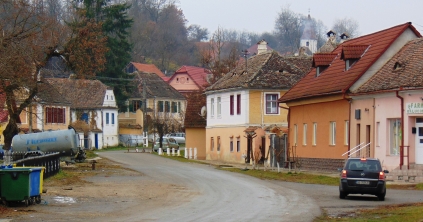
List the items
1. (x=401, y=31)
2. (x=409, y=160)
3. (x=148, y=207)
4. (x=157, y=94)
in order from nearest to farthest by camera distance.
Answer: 1. (x=148, y=207)
2. (x=409, y=160)
3. (x=401, y=31)
4. (x=157, y=94)

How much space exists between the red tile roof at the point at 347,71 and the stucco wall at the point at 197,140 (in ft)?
71.1

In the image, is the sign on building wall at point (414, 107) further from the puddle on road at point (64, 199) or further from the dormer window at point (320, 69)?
the puddle on road at point (64, 199)

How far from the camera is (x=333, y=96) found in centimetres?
4194

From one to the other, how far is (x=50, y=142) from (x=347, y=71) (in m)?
19.7

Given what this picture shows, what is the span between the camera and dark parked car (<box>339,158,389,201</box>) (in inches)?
1032

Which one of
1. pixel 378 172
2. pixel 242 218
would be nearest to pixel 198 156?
pixel 378 172

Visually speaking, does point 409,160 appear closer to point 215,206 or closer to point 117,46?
point 215,206

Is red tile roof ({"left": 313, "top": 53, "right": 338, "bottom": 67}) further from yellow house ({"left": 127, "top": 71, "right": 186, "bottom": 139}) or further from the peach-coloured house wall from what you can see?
yellow house ({"left": 127, "top": 71, "right": 186, "bottom": 139})

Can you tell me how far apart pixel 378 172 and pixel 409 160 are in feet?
31.7

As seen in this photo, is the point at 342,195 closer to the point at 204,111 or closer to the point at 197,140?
the point at 204,111

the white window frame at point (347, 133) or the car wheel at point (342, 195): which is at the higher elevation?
the white window frame at point (347, 133)

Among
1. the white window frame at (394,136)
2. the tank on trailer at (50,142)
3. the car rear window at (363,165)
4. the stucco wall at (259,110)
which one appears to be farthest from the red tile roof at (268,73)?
the car rear window at (363,165)

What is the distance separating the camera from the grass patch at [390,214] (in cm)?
1983

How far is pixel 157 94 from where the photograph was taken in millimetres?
101125
